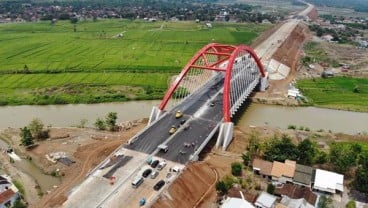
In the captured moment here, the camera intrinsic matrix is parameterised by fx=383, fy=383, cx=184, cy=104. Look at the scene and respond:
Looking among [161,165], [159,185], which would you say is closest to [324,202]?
[159,185]

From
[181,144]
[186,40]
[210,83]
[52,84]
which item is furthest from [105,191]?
[186,40]

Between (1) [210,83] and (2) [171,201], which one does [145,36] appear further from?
(2) [171,201]

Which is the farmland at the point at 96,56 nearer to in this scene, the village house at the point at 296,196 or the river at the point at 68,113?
the river at the point at 68,113

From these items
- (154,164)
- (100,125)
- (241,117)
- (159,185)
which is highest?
(154,164)

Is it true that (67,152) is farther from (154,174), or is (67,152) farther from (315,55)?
(315,55)

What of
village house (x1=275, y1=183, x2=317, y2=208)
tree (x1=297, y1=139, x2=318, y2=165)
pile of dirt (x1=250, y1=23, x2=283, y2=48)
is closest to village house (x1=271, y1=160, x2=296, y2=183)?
village house (x1=275, y1=183, x2=317, y2=208)

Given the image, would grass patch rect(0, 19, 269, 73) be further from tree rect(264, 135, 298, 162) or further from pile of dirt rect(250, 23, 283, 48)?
tree rect(264, 135, 298, 162)

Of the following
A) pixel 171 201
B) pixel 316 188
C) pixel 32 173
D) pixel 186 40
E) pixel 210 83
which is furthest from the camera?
pixel 186 40
